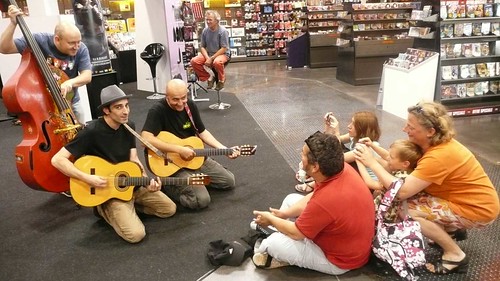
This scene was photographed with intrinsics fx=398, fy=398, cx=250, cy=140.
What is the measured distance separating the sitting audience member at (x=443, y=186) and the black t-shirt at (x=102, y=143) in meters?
1.72

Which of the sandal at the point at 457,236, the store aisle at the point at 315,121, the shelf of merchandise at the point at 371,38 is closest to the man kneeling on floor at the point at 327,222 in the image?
the store aisle at the point at 315,121

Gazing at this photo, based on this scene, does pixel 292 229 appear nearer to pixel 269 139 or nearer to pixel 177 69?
pixel 269 139

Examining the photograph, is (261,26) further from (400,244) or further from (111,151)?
(400,244)

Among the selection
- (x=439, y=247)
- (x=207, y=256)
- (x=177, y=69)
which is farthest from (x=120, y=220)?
(x=177, y=69)

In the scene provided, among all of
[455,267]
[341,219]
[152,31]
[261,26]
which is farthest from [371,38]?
[341,219]

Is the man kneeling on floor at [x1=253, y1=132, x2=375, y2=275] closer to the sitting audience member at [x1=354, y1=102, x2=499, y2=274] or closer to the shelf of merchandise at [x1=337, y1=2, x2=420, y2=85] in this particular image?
the sitting audience member at [x1=354, y1=102, x2=499, y2=274]

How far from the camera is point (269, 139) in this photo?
4.84 meters

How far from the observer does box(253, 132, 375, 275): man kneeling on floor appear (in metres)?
1.99

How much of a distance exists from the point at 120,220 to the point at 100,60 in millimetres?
4136

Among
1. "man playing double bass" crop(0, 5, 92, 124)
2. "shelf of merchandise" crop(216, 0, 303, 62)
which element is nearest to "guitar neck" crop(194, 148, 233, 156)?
"man playing double bass" crop(0, 5, 92, 124)

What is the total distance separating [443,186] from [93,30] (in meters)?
5.64

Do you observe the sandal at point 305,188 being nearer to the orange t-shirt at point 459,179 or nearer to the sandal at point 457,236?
the sandal at point 457,236

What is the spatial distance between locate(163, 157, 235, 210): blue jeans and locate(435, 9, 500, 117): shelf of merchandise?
136 inches

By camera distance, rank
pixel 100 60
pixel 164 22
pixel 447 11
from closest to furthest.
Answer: pixel 447 11 < pixel 100 60 < pixel 164 22
